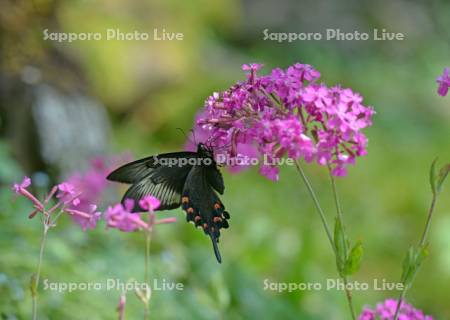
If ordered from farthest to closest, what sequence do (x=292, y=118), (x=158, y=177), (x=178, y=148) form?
(x=178, y=148)
(x=158, y=177)
(x=292, y=118)

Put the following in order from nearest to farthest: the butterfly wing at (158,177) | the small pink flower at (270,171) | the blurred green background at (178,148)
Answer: the small pink flower at (270,171) < the butterfly wing at (158,177) < the blurred green background at (178,148)

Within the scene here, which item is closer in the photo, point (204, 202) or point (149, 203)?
point (149, 203)

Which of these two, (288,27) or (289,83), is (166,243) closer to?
(289,83)

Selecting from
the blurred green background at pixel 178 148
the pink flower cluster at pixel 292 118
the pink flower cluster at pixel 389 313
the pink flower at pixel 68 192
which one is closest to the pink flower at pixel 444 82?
the pink flower cluster at pixel 292 118

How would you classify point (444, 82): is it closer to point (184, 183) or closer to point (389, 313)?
point (389, 313)

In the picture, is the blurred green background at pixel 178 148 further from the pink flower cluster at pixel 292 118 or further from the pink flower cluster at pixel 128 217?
the pink flower cluster at pixel 292 118

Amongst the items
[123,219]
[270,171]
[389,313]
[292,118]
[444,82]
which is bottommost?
[389,313]

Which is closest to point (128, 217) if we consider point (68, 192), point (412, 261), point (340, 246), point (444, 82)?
point (68, 192)
